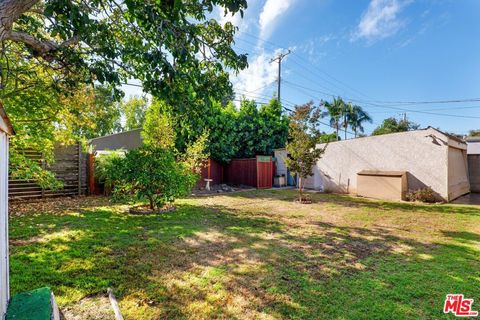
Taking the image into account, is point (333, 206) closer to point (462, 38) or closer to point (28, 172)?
point (28, 172)

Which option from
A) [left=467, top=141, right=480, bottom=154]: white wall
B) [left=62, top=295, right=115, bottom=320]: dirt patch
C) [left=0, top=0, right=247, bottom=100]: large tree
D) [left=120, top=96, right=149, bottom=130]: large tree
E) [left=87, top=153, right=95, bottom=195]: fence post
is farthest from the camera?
[left=120, top=96, right=149, bottom=130]: large tree

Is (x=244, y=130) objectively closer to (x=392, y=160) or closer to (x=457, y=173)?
(x=392, y=160)

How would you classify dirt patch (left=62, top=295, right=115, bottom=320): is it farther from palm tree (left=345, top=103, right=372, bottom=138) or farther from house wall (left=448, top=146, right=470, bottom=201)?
palm tree (left=345, top=103, right=372, bottom=138)

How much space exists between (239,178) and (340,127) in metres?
22.7

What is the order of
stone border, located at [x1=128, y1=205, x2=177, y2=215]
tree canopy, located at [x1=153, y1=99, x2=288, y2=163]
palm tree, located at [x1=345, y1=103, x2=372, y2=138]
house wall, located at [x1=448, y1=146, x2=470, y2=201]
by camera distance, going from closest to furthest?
stone border, located at [x1=128, y1=205, x2=177, y2=215]
house wall, located at [x1=448, y1=146, x2=470, y2=201]
tree canopy, located at [x1=153, y1=99, x2=288, y2=163]
palm tree, located at [x1=345, y1=103, x2=372, y2=138]

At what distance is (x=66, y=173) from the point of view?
893 cm

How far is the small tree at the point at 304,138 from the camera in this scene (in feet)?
29.3

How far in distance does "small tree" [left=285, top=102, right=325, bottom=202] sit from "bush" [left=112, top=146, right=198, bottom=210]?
4583mm

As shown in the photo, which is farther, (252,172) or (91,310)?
(252,172)

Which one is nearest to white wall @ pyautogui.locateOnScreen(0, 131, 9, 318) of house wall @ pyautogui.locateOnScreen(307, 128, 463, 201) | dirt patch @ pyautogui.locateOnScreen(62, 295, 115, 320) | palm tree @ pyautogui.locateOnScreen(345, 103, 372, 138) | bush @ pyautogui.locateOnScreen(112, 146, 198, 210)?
dirt patch @ pyautogui.locateOnScreen(62, 295, 115, 320)

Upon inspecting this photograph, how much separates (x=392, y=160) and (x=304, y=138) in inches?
173

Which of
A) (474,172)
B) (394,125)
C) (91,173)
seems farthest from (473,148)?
(394,125)

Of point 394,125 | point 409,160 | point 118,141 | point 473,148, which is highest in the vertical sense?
point 394,125

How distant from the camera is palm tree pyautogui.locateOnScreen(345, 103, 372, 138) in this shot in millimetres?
31078
